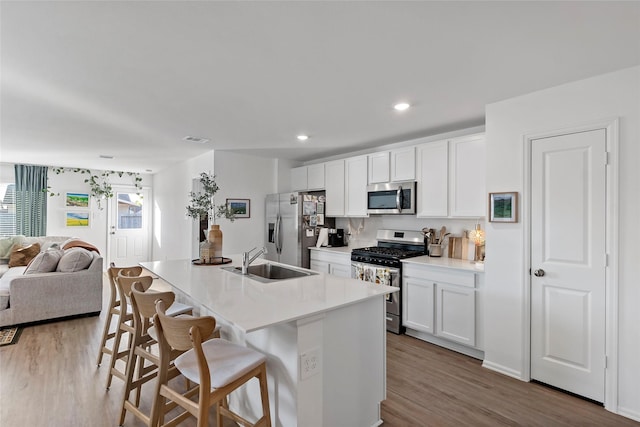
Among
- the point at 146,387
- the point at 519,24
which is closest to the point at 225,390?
the point at 146,387

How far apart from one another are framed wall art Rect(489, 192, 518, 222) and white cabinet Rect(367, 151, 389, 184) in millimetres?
1525

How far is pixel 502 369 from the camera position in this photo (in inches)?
111

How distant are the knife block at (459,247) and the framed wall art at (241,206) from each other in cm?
316

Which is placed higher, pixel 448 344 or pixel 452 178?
pixel 452 178

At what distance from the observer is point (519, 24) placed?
1.73m

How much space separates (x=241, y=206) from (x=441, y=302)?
3.36 m

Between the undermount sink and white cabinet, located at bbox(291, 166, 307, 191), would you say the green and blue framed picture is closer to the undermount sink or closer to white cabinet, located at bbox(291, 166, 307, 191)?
white cabinet, located at bbox(291, 166, 307, 191)

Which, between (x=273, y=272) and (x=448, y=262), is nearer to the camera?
(x=273, y=272)

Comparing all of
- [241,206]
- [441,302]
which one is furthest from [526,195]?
[241,206]

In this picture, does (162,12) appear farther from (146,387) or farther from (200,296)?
(146,387)

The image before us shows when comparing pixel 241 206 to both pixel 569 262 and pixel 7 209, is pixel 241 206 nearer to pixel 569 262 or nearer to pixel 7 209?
pixel 569 262

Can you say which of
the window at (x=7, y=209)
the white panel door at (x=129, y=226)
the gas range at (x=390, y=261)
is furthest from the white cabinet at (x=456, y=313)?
the window at (x=7, y=209)

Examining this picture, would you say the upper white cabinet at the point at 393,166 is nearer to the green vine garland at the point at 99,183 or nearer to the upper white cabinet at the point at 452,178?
the upper white cabinet at the point at 452,178

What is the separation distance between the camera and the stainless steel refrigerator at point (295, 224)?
193 inches
